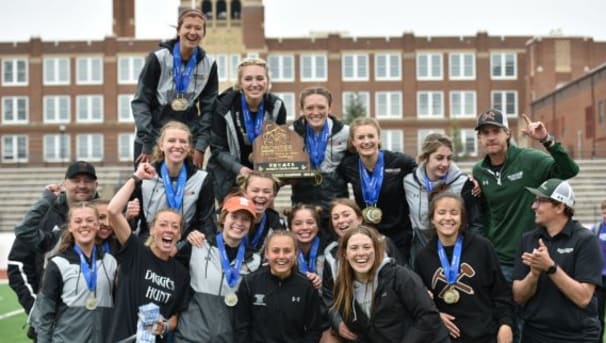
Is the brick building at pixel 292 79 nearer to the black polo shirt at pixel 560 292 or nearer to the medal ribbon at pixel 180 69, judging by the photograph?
the medal ribbon at pixel 180 69

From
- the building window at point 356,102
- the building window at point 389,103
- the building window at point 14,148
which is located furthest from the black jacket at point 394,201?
the building window at point 14,148

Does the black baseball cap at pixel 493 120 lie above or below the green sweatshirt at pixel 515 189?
above

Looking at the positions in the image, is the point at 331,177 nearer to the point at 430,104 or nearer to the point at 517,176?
the point at 517,176

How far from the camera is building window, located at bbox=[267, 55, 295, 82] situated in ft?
208

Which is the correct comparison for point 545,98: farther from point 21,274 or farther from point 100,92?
point 21,274

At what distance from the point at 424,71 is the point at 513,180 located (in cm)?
5930

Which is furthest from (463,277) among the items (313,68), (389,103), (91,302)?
(313,68)

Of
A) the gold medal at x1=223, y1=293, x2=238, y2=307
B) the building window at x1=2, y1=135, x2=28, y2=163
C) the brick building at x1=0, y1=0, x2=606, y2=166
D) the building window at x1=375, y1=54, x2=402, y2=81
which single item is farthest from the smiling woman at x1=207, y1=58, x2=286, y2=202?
the building window at x1=2, y1=135, x2=28, y2=163

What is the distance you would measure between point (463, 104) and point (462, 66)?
3.26 meters

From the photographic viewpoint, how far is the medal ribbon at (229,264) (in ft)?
18.8

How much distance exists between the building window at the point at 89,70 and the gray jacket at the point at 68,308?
59.8m

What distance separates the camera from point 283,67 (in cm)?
6347

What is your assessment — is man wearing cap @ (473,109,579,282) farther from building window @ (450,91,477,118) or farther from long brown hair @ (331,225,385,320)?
building window @ (450,91,477,118)

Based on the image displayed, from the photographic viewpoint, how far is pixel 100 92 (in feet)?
207
